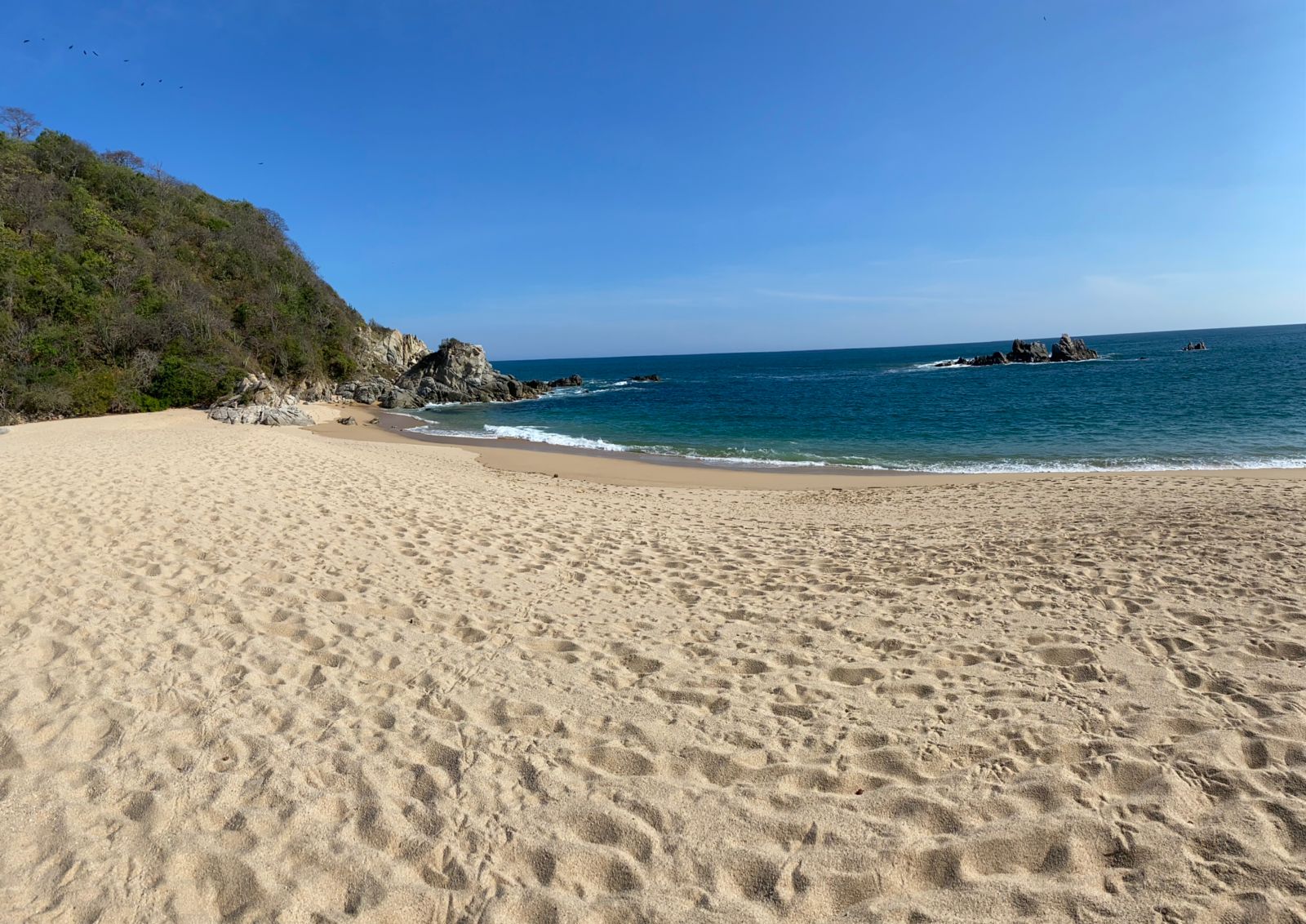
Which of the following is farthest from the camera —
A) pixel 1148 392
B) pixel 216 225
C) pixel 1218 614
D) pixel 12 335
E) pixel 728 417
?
pixel 216 225

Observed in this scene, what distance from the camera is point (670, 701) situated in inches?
161

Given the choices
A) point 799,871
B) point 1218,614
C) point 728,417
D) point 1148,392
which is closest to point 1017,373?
point 1148,392

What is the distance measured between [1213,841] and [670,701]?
2754mm

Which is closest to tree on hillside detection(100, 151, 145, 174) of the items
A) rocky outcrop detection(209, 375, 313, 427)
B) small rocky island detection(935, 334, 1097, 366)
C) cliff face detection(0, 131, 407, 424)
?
cliff face detection(0, 131, 407, 424)

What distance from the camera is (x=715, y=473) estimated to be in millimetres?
16891

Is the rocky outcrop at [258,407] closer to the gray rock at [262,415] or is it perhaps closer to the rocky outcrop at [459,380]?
the gray rock at [262,415]

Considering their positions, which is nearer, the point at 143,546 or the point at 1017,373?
the point at 143,546

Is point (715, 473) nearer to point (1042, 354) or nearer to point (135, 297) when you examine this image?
point (135, 297)

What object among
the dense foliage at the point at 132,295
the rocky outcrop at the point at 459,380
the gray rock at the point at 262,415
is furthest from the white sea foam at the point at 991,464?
the rocky outcrop at the point at 459,380

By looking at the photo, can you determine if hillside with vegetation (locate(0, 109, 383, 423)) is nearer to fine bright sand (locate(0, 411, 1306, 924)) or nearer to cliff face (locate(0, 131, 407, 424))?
cliff face (locate(0, 131, 407, 424))

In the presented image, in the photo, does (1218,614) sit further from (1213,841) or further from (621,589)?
(621,589)

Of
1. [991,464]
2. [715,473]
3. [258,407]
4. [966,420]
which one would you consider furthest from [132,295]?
[966,420]

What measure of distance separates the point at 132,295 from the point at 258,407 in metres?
9.94

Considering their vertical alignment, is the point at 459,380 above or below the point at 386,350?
below
